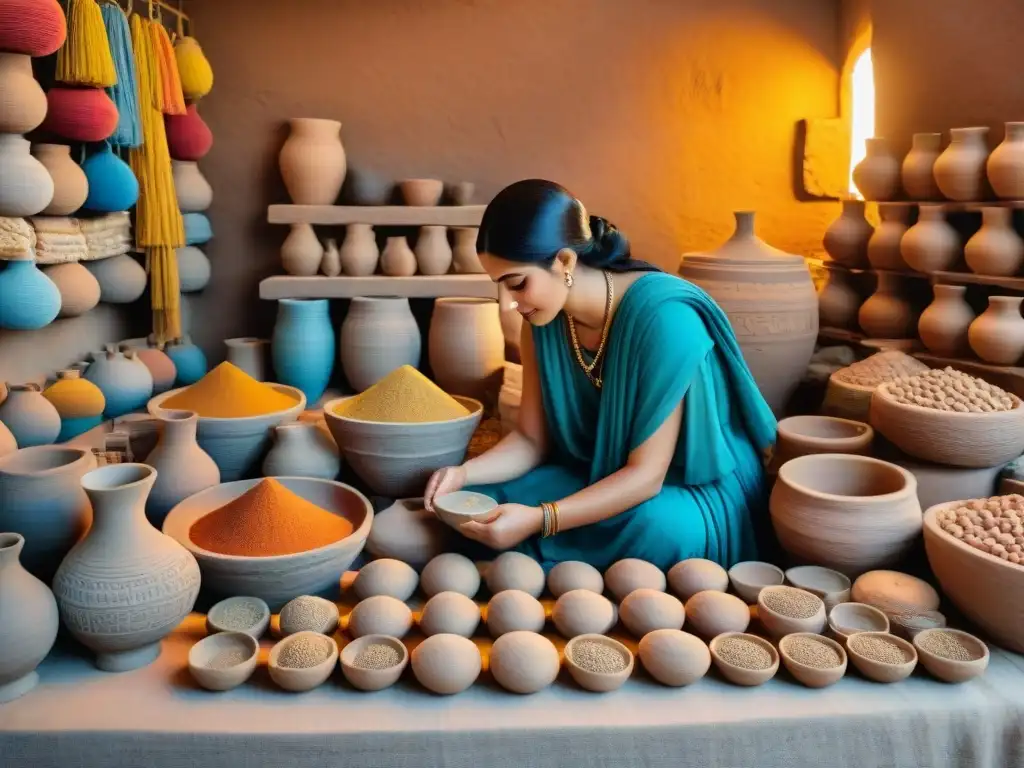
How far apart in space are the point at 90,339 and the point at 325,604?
5.66ft

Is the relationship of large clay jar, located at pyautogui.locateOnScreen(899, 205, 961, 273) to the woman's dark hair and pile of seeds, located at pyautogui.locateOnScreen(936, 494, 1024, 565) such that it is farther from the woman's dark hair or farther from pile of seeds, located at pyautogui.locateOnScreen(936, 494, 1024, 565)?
the woman's dark hair

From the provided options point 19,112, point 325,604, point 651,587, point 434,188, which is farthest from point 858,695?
point 434,188

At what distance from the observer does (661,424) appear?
77.9 inches

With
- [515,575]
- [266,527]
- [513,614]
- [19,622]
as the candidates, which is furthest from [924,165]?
[19,622]

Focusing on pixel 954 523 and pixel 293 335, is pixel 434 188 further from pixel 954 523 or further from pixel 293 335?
pixel 954 523

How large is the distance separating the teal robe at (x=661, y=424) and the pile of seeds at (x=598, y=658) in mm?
440

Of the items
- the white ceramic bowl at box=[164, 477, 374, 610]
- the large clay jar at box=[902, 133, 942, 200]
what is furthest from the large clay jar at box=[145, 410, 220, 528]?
the large clay jar at box=[902, 133, 942, 200]

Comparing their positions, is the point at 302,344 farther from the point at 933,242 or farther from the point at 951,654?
the point at 951,654

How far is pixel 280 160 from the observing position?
3430mm

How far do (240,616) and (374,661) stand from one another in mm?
308

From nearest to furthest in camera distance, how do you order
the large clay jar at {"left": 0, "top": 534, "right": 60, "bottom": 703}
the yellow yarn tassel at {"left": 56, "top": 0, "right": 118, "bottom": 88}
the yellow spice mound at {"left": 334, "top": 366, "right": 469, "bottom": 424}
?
the large clay jar at {"left": 0, "top": 534, "right": 60, "bottom": 703} → the yellow spice mound at {"left": 334, "top": 366, "right": 469, "bottom": 424} → the yellow yarn tassel at {"left": 56, "top": 0, "right": 118, "bottom": 88}

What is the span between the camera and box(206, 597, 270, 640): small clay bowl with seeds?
1647 millimetres

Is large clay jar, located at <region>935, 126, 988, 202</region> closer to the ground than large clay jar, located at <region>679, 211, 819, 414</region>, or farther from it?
farther from it

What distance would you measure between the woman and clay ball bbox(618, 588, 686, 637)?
0.28 metres
